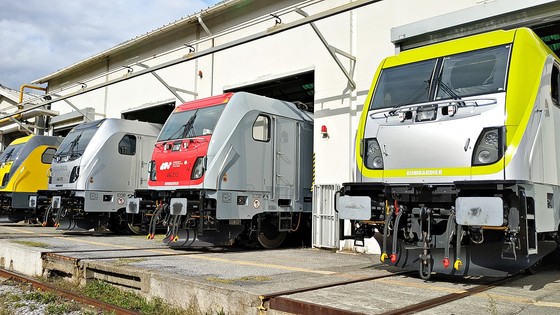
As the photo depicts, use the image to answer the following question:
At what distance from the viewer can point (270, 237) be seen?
394 inches

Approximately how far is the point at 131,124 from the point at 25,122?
11.6 metres

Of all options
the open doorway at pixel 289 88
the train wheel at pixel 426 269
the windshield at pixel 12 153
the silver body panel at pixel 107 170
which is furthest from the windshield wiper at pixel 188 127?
the windshield at pixel 12 153

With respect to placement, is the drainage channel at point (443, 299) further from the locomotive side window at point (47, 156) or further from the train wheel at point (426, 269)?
the locomotive side window at point (47, 156)

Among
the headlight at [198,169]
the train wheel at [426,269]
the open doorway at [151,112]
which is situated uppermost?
the open doorway at [151,112]

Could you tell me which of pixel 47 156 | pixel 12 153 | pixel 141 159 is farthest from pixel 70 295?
pixel 12 153

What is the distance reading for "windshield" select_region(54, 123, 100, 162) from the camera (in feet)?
40.1

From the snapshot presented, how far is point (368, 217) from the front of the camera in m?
5.57

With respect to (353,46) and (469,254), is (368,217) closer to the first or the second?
(469,254)

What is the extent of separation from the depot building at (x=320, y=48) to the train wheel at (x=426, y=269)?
1.65 metres

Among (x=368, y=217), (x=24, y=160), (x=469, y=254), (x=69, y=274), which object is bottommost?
(x=69, y=274)

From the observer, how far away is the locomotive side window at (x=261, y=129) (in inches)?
366

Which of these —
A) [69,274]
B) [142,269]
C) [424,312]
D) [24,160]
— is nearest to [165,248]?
[69,274]

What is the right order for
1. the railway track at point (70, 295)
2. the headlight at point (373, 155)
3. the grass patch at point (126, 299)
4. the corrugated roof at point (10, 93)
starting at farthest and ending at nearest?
the corrugated roof at point (10, 93)
the headlight at point (373, 155)
the grass patch at point (126, 299)
the railway track at point (70, 295)

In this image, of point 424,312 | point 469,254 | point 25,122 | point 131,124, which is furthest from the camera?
point 25,122
